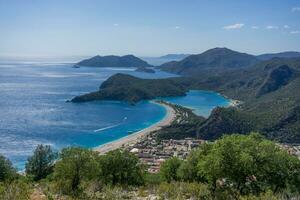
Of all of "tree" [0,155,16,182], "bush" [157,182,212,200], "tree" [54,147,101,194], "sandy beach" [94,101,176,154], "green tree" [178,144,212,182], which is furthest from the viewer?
"sandy beach" [94,101,176,154]

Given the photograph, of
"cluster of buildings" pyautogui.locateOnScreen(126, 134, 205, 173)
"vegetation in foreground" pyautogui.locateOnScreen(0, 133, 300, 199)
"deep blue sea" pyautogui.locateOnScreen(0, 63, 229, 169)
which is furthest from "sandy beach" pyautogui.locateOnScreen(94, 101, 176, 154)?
"vegetation in foreground" pyautogui.locateOnScreen(0, 133, 300, 199)

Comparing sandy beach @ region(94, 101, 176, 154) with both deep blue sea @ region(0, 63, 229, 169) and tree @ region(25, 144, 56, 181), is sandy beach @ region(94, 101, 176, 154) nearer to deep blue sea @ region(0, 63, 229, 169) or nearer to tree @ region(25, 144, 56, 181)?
deep blue sea @ region(0, 63, 229, 169)

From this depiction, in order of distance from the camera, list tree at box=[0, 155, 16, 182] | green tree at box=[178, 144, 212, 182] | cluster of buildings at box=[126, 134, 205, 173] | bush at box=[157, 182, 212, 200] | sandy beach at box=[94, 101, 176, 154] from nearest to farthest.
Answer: bush at box=[157, 182, 212, 200]
green tree at box=[178, 144, 212, 182]
tree at box=[0, 155, 16, 182]
cluster of buildings at box=[126, 134, 205, 173]
sandy beach at box=[94, 101, 176, 154]

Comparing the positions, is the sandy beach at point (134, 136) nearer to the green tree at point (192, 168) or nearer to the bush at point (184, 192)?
the green tree at point (192, 168)

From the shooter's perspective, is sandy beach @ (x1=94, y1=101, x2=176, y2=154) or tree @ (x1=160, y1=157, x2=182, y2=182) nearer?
tree @ (x1=160, y1=157, x2=182, y2=182)

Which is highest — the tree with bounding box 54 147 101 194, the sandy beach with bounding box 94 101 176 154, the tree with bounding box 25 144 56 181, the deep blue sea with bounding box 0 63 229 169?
the tree with bounding box 54 147 101 194

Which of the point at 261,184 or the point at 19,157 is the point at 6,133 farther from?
the point at 261,184
